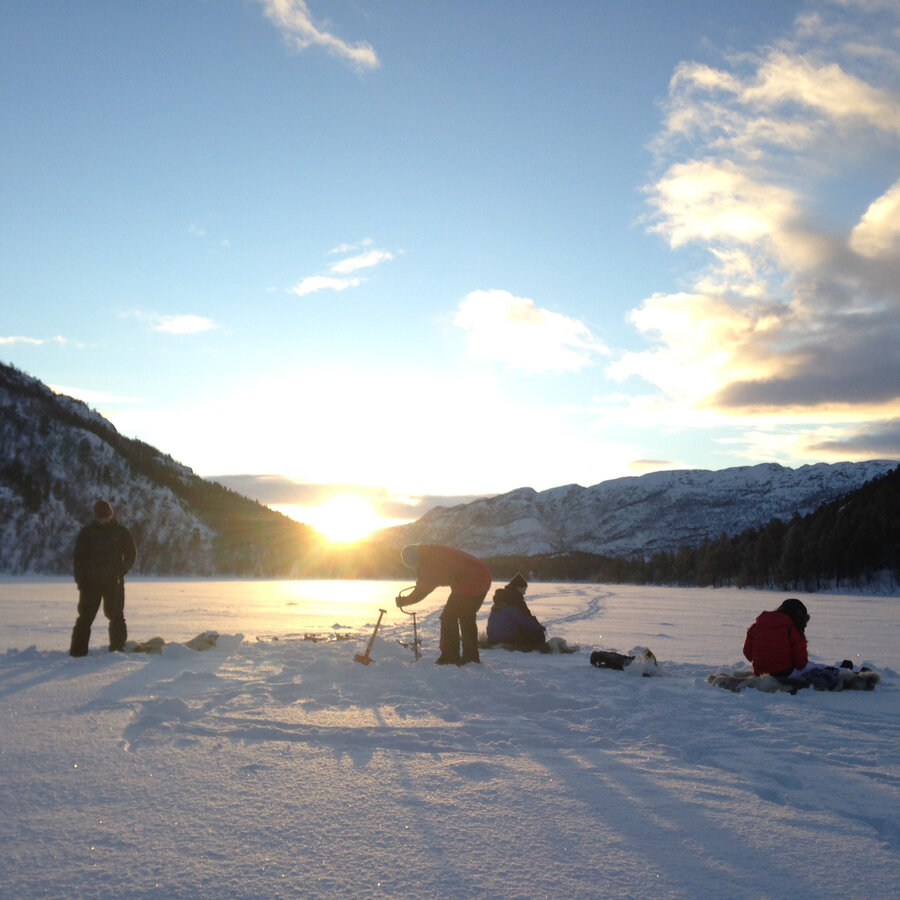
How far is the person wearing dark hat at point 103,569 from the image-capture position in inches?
350

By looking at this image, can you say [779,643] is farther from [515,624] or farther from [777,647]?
[515,624]

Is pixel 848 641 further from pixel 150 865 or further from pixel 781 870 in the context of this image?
pixel 150 865

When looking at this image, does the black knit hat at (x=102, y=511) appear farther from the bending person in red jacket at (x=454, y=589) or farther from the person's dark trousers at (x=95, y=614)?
the bending person in red jacket at (x=454, y=589)

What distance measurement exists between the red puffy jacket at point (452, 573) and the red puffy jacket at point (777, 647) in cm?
356

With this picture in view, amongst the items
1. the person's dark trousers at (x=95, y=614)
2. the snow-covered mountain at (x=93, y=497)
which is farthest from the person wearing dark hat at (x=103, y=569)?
the snow-covered mountain at (x=93, y=497)

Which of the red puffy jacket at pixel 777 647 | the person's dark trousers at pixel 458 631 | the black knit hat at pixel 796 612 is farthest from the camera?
the person's dark trousers at pixel 458 631

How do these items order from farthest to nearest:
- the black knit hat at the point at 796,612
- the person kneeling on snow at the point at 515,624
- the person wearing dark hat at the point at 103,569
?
the person kneeling on snow at the point at 515,624 → the person wearing dark hat at the point at 103,569 → the black knit hat at the point at 796,612

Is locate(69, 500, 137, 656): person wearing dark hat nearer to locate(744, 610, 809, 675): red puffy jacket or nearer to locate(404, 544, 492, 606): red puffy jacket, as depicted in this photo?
locate(404, 544, 492, 606): red puffy jacket

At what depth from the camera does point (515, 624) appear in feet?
36.6

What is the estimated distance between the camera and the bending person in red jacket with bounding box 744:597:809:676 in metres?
7.90

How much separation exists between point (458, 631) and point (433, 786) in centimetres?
537

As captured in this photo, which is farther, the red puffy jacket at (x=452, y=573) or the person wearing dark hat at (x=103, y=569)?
the red puffy jacket at (x=452, y=573)

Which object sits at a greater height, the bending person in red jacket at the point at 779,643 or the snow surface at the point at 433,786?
the bending person in red jacket at the point at 779,643

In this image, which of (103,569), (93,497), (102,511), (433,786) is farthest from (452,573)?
(93,497)
